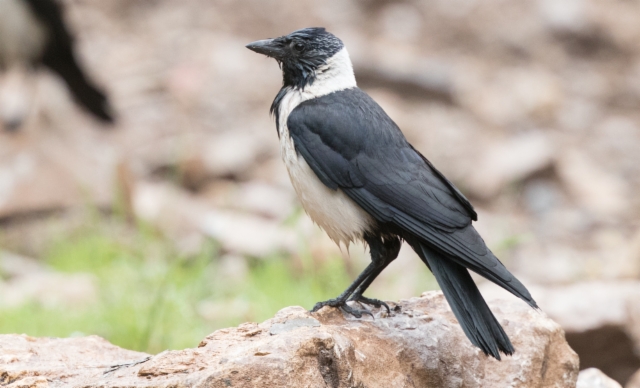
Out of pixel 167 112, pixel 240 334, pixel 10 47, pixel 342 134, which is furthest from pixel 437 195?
pixel 167 112

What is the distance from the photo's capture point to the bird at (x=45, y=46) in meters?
9.26

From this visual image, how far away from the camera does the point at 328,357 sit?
288cm

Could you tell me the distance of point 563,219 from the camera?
9.38 m

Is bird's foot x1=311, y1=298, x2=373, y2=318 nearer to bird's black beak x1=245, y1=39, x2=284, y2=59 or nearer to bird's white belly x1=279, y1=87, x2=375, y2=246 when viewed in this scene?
bird's white belly x1=279, y1=87, x2=375, y2=246

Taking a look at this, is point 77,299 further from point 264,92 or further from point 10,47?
point 264,92

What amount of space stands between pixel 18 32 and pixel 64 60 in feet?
1.96

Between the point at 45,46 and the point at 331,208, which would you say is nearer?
the point at 331,208

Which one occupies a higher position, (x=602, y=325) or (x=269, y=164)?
(x=269, y=164)

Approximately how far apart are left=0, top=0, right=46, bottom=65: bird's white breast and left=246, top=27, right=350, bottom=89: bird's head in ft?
19.7

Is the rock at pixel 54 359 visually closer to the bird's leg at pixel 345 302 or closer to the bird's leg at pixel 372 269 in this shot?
the bird's leg at pixel 345 302

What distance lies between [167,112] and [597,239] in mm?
5844

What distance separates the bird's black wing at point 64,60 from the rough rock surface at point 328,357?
6106 millimetres

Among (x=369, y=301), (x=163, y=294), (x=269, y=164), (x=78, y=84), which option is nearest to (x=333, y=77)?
(x=369, y=301)

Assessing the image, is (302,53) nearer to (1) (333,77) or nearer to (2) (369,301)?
(1) (333,77)
